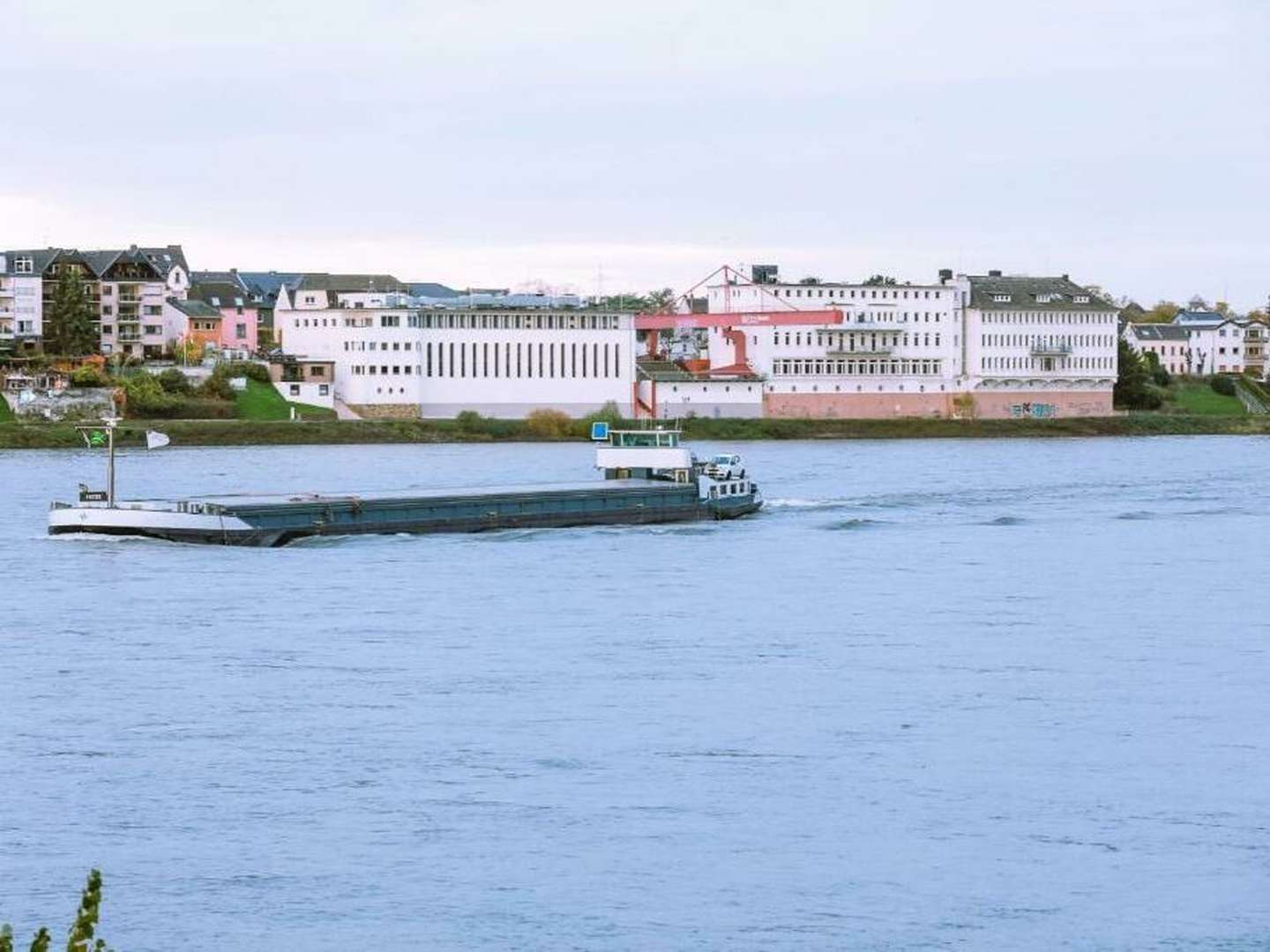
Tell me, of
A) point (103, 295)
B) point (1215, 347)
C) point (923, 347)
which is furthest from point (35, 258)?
point (1215, 347)

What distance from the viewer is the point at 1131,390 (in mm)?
123188

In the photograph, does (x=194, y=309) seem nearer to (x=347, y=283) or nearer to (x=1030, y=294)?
(x=347, y=283)

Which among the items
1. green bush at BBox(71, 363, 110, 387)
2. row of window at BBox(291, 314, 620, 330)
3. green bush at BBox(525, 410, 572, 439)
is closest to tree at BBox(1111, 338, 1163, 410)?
row of window at BBox(291, 314, 620, 330)

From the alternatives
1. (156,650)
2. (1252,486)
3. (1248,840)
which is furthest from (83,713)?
(1252,486)

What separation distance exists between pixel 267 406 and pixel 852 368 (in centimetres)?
3050

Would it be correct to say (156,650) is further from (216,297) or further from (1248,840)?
(216,297)

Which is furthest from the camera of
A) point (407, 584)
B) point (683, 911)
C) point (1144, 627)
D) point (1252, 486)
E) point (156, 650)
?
point (1252, 486)

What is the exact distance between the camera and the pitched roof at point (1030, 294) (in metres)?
118

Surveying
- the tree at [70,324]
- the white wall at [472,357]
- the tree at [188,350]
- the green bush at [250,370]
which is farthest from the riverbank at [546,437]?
the tree at [70,324]

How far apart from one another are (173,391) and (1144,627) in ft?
214

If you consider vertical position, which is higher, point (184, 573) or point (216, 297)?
point (216, 297)

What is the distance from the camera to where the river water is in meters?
18.7

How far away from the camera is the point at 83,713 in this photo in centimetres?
2581

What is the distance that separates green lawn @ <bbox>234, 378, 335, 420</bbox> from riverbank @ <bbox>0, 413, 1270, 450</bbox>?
81.2 inches
